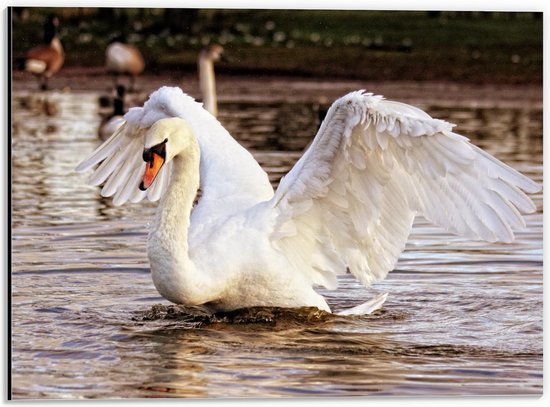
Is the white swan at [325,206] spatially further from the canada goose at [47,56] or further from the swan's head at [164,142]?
the canada goose at [47,56]

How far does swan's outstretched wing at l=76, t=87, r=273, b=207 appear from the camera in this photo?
921 cm

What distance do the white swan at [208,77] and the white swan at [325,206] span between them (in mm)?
1876

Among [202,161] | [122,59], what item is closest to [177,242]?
[202,161]

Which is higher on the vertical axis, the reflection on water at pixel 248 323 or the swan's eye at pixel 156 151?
the swan's eye at pixel 156 151

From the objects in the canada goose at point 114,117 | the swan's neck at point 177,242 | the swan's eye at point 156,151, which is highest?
the swan's eye at point 156,151

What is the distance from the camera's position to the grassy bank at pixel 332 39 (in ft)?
29.6

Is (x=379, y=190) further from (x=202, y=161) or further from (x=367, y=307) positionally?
(x=202, y=161)

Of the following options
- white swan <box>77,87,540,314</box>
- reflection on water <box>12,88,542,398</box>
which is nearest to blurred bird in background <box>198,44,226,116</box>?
reflection on water <box>12,88,542,398</box>

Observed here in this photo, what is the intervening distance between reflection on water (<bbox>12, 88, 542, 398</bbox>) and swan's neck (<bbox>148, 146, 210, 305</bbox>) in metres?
0.35

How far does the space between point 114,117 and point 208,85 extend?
3.40 ft

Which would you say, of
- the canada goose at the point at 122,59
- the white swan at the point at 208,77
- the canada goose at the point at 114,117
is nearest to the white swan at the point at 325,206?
the canada goose at the point at 122,59

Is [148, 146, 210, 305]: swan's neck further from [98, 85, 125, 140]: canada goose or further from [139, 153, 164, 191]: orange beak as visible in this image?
[98, 85, 125, 140]: canada goose

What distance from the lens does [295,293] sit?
886 centimetres

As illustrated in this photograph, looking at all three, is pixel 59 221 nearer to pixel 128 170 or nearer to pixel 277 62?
pixel 128 170
